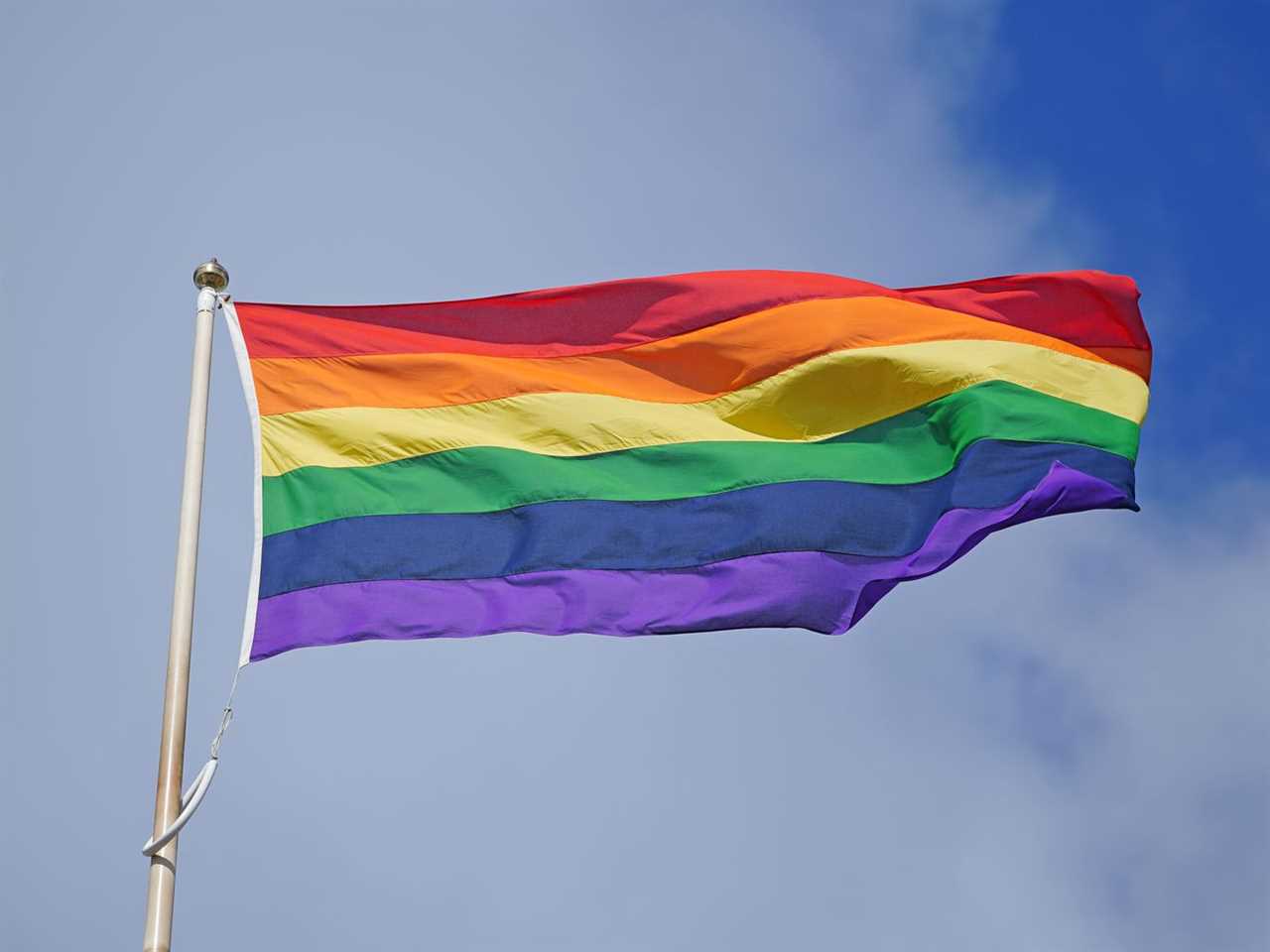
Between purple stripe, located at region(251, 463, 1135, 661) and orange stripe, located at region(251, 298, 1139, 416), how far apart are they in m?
1.44

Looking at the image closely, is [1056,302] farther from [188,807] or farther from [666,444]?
[188,807]

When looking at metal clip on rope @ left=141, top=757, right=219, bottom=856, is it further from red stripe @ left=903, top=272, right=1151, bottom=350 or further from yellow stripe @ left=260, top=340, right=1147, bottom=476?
red stripe @ left=903, top=272, right=1151, bottom=350

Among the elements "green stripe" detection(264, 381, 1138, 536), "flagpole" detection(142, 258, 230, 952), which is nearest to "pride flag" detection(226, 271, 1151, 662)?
"green stripe" detection(264, 381, 1138, 536)

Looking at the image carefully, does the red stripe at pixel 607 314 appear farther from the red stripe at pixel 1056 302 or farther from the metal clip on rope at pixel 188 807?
the metal clip on rope at pixel 188 807

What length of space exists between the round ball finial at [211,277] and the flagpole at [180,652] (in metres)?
0.11

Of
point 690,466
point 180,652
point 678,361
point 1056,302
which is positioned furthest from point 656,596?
point 1056,302

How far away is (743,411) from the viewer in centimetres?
1448

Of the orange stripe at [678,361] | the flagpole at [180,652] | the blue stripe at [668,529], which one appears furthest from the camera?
the orange stripe at [678,361]

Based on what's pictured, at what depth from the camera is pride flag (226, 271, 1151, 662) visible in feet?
41.6

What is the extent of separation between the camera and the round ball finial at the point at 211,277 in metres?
12.4

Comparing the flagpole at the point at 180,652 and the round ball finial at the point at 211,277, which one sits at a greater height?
the round ball finial at the point at 211,277

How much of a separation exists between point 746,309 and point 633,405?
1.40 metres

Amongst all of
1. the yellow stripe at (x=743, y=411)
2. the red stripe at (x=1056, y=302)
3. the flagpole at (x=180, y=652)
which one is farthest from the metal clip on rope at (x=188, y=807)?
the red stripe at (x=1056, y=302)

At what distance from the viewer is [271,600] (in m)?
11.9
